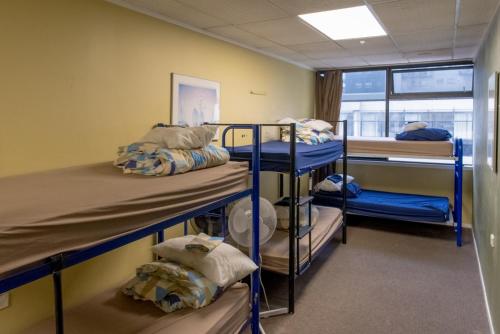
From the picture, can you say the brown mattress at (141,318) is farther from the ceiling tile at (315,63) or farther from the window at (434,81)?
the window at (434,81)

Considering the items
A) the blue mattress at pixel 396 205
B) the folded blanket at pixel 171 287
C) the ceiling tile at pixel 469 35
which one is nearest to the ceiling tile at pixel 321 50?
the ceiling tile at pixel 469 35

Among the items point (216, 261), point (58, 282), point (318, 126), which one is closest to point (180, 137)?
point (216, 261)

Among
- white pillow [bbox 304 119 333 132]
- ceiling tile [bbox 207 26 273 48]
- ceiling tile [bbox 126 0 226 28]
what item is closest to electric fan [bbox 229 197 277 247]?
ceiling tile [bbox 126 0 226 28]

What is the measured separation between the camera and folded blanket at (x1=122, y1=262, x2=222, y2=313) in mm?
2016

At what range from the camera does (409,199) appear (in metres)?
5.14

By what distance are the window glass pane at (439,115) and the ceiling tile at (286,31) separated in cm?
245

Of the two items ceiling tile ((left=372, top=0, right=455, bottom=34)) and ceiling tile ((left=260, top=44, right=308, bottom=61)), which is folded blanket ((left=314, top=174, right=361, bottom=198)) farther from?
ceiling tile ((left=372, top=0, right=455, bottom=34))

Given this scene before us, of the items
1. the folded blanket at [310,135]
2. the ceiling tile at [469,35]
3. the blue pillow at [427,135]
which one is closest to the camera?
the ceiling tile at [469,35]

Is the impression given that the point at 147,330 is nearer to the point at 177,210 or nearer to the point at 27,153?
the point at 177,210

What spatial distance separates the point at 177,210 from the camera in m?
1.74

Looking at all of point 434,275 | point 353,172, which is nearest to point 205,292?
point 434,275

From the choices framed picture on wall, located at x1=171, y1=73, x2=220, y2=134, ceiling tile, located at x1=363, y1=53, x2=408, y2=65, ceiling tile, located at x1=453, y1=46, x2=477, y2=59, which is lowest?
framed picture on wall, located at x1=171, y1=73, x2=220, y2=134

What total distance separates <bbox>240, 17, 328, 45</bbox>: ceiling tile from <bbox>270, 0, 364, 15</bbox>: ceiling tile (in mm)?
286

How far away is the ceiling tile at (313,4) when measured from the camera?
268 centimetres
